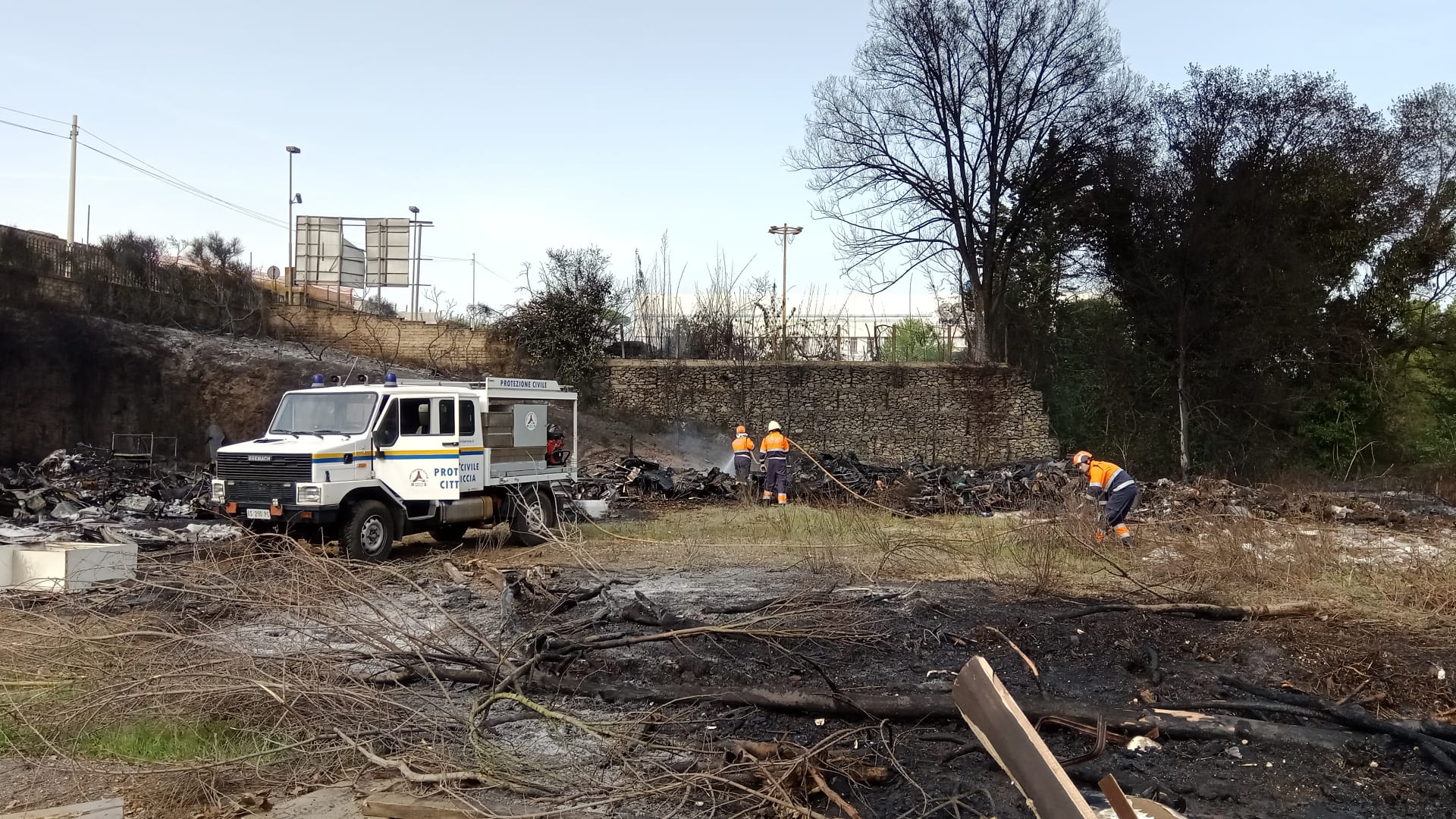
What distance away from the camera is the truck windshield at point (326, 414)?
11852 millimetres

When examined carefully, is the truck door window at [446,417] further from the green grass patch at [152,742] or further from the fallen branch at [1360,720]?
the fallen branch at [1360,720]

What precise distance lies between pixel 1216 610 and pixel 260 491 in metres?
9.69

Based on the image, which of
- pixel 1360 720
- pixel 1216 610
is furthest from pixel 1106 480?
pixel 1360 720

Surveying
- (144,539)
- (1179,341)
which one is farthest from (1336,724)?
(1179,341)

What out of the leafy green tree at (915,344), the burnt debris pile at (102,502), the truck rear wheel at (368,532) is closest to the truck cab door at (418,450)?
the truck rear wheel at (368,532)

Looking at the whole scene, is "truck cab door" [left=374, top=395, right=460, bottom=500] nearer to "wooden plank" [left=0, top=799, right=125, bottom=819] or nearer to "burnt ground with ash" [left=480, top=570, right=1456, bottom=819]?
"burnt ground with ash" [left=480, top=570, right=1456, bottom=819]

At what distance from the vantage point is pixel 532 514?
40.2 ft

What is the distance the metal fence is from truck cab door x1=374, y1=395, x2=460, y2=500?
714 inches

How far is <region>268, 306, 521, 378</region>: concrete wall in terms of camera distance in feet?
89.5

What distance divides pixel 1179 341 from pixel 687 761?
84.2 ft

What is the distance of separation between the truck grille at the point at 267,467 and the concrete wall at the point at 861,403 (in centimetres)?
1823

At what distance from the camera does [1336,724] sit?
18.2 ft

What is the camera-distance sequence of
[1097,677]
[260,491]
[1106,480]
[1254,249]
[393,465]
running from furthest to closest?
[1254,249] → [393,465] → [1106,480] → [260,491] → [1097,677]

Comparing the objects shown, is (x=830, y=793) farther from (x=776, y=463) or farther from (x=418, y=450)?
(x=776, y=463)
